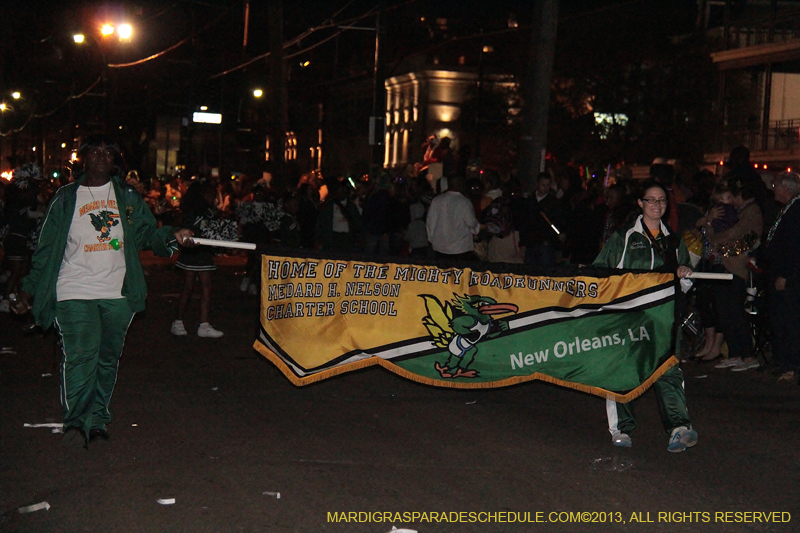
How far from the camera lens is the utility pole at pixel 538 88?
55.2 feet

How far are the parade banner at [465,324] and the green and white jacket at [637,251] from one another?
0.25m

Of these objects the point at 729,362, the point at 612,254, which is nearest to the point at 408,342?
the point at 612,254

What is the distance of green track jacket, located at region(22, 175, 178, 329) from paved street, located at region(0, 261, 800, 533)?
3.33 ft

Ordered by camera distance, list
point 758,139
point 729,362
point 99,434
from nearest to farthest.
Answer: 1. point 99,434
2. point 729,362
3. point 758,139

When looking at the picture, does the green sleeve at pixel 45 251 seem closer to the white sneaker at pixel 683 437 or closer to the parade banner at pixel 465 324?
the parade banner at pixel 465 324

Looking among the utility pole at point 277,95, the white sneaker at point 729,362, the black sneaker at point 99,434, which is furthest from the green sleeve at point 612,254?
the utility pole at point 277,95

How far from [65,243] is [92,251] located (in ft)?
0.59

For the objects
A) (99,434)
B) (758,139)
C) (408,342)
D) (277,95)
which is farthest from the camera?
(758,139)

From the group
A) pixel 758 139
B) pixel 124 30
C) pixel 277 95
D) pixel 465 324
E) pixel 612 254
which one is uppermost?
pixel 124 30

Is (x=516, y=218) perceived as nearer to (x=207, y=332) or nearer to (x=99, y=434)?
(x=207, y=332)

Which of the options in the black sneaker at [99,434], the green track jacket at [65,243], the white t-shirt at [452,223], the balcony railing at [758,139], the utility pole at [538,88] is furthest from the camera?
the balcony railing at [758,139]

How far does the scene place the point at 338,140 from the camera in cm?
8431

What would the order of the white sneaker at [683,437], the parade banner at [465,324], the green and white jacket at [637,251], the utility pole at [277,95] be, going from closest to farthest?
the white sneaker at [683,437] < the parade banner at [465,324] < the green and white jacket at [637,251] < the utility pole at [277,95]

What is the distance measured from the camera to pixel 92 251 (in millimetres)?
6887
